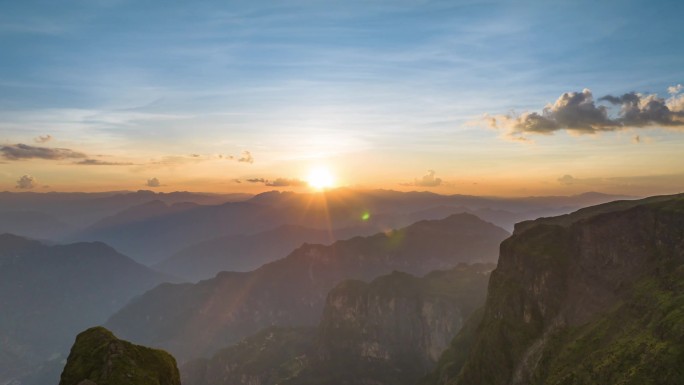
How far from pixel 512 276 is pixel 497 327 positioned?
22317 millimetres

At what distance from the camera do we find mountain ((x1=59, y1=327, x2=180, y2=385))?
213 ft

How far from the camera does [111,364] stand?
65875mm

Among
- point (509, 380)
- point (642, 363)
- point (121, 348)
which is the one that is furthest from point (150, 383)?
point (509, 380)

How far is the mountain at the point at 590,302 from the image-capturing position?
115125mm

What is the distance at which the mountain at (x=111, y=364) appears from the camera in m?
64.8

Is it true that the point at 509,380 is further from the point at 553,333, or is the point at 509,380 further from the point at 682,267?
the point at 682,267

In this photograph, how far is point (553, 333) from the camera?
499ft

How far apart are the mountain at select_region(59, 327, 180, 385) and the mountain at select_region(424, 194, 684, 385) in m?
107

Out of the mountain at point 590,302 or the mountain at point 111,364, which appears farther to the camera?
the mountain at point 590,302

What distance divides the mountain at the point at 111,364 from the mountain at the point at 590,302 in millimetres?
106621

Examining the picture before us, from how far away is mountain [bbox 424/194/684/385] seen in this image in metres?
115

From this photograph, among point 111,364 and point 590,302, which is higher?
point 111,364

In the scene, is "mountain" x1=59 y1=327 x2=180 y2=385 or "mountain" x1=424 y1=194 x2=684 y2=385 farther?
"mountain" x1=424 y1=194 x2=684 y2=385

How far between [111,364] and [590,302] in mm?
146076
